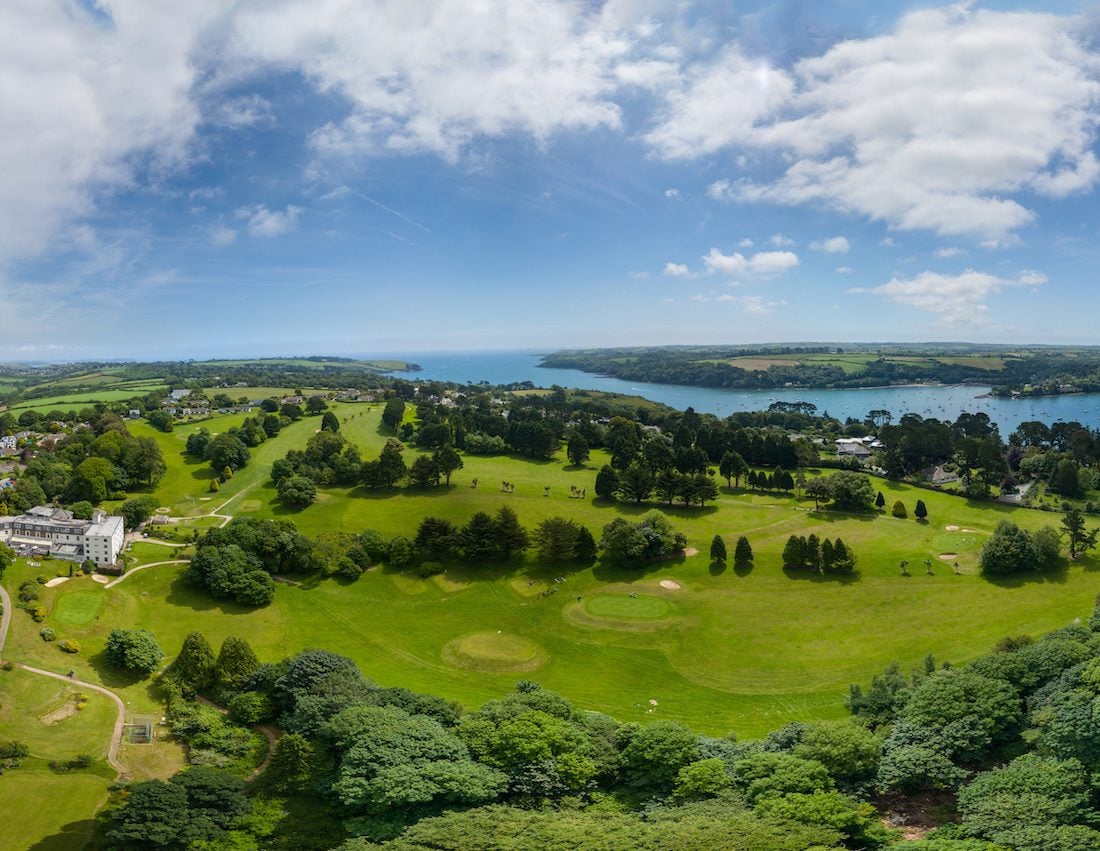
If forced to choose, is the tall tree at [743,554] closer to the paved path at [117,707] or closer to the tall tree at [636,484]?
the tall tree at [636,484]

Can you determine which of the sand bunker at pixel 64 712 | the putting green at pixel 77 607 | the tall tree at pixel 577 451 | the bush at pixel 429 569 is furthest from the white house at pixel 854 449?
the sand bunker at pixel 64 712

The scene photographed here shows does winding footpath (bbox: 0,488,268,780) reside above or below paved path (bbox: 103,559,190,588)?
below

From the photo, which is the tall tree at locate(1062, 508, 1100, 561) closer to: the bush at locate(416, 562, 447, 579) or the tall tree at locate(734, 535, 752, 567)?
the tall tree at locate(734, 535, 752, 567)

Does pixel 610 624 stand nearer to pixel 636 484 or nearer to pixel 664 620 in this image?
pixel 664 620

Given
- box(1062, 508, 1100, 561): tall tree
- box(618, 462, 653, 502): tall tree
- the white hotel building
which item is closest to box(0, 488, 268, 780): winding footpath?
the white hotel building

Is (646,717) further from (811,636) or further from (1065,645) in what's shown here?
(1065,645)

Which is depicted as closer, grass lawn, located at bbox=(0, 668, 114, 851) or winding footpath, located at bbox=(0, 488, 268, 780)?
grass lawn, located at bbox=(0, 668, 114, 851)
